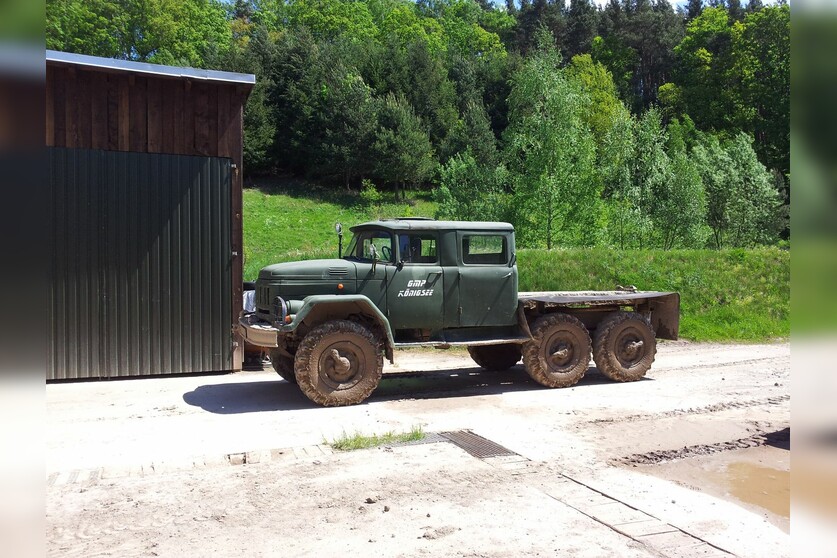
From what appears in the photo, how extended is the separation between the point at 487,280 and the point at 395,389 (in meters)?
2.21

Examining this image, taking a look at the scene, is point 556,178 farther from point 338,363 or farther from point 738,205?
point 338,363

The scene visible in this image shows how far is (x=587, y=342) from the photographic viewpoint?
10086 mm

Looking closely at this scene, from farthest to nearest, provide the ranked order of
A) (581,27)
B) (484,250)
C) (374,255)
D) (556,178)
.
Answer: (581,27) → (556,178) → (484,250) → (374,255)

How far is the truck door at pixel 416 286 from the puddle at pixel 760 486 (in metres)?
4.45

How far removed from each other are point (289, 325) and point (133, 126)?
5088 mm

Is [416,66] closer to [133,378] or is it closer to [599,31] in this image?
[599,31]

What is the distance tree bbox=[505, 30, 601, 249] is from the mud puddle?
Result: 55.7 ft

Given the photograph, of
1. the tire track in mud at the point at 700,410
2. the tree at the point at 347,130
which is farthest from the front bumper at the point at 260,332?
the tree at the point at 347,130

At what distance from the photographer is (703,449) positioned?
6695 mm

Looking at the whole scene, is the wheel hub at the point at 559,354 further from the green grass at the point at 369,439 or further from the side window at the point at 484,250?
the green grass at the point at 369,439

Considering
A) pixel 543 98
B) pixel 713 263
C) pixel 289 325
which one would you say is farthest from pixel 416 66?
pixel 289 325

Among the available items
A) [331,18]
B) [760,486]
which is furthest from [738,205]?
[331,18]

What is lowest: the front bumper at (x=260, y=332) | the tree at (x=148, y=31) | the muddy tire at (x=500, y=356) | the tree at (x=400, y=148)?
the muddy tire at (x=500, y=356)

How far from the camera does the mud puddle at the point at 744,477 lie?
527 cm
